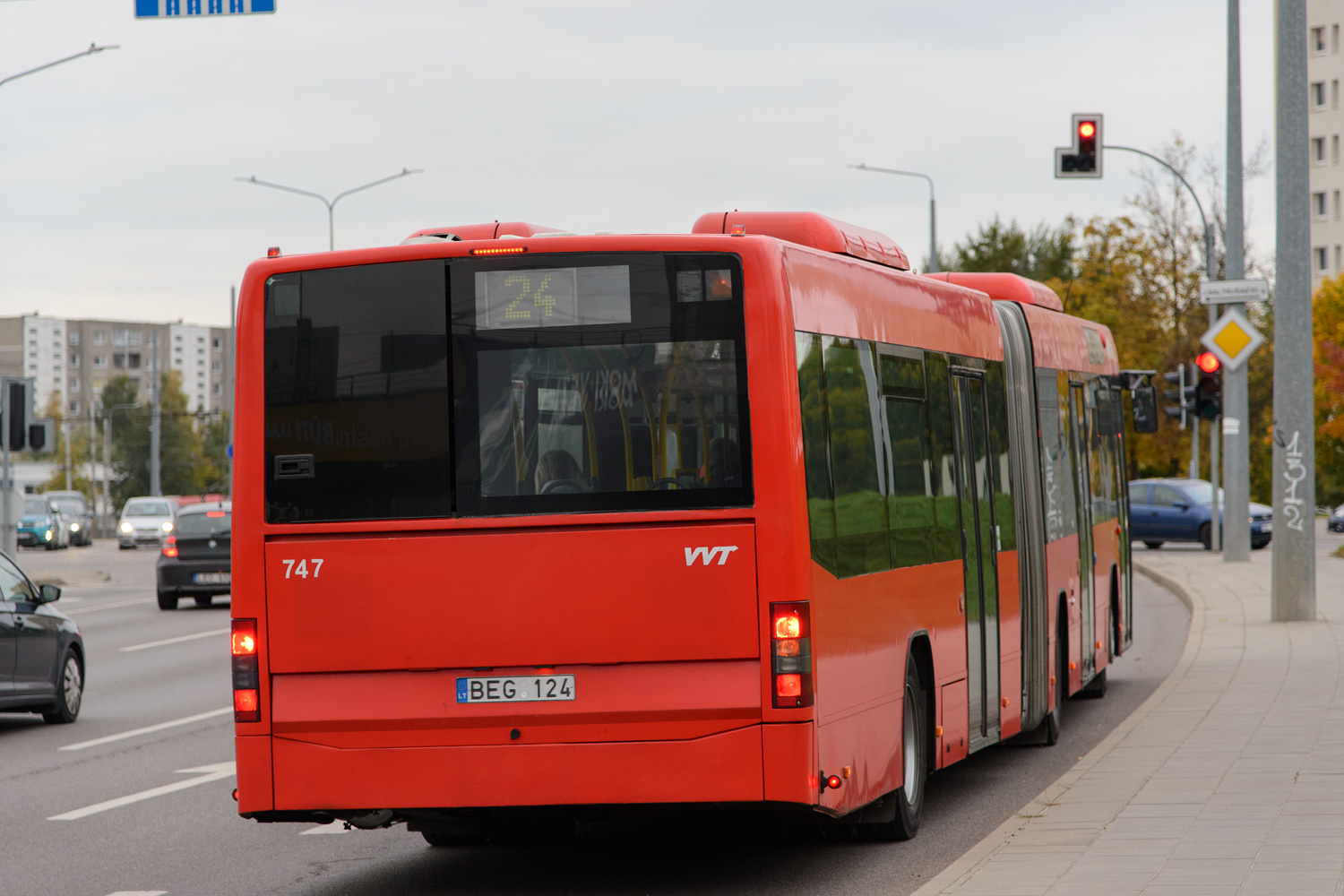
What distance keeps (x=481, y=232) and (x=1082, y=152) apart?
18092 mm

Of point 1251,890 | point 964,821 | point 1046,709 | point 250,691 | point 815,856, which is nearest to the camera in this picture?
point 1251,890

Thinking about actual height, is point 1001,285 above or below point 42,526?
above

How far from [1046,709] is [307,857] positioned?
558 cm

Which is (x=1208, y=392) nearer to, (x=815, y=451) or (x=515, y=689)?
(x=815, y=451)

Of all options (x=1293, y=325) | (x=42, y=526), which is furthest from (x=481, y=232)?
(x=42, y=526)

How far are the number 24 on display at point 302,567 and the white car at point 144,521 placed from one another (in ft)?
198

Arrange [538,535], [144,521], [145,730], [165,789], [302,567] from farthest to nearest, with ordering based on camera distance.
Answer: [144,521] < [145,730] < [165,789] < [302,567] < [538,535]

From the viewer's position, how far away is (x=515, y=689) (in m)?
7.54

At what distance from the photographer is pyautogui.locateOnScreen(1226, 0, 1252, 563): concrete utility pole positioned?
27.1m

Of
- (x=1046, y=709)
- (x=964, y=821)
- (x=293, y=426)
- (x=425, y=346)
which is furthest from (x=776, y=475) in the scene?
(x=1046, y=709)

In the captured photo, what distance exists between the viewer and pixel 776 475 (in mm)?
7496

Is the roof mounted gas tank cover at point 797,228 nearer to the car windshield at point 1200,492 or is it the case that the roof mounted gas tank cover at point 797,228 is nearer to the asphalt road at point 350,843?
the asphalt road at point 350,843

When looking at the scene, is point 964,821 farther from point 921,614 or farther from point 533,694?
point 533,694

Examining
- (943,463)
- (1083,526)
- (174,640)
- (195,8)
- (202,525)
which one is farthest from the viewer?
(202,525)
